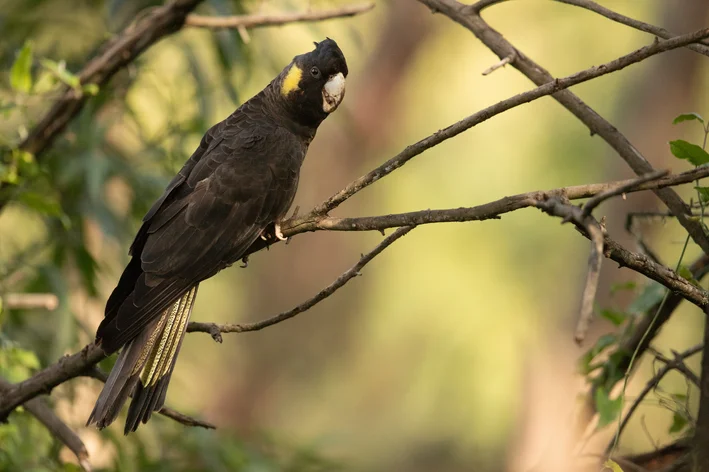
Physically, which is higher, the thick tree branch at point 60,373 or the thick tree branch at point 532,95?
the thick tree branch at point 532,95

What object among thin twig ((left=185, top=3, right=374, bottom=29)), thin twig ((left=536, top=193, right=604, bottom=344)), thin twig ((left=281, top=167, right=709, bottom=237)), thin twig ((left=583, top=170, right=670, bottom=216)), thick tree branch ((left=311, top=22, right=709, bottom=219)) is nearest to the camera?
thin twig ((left=536, top=193, right=604, bottom=344))

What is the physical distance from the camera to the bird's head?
2.54 meters

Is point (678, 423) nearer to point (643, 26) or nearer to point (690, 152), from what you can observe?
point (690, 152)

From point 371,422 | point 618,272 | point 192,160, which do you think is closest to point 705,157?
point 192,160

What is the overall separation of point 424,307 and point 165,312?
774cm

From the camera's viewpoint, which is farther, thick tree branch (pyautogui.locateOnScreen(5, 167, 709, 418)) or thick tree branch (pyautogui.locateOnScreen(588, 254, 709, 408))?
thick tree branch (pyautogui.locateOnScreen(588, 254, 709, 408))

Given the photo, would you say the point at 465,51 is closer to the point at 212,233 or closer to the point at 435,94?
the point at 435,94

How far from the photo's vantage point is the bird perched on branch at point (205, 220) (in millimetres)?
1950

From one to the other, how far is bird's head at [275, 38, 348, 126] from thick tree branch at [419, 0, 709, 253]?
1.60ft

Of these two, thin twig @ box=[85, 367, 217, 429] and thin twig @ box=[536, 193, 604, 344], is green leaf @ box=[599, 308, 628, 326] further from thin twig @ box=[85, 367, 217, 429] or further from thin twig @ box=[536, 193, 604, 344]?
thin twig @ box=[85, 367, 217, 429]

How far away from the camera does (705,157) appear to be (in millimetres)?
1512

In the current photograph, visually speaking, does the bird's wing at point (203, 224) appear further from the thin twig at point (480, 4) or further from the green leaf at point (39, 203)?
the thin twig at point (480, 4)

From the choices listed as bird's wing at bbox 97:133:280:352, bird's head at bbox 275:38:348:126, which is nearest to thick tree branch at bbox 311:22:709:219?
bird's wing at bbox 97:133:280:352

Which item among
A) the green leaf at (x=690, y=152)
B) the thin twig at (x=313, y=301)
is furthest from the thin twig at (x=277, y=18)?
the green leaf at (x=690, y=152)
